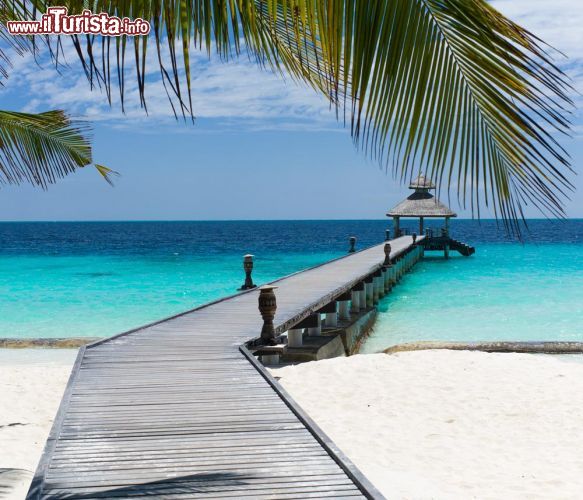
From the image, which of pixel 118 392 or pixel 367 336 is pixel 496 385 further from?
pixel 367 336

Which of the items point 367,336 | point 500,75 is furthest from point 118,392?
point 367,336

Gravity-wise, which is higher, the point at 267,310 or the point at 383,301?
the point at 267,310

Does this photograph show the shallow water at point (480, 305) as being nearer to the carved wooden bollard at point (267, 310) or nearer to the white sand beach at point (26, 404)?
the carved wooden bollard at point (267, 310)

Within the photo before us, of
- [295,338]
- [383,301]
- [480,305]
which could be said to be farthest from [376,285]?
[295,338]

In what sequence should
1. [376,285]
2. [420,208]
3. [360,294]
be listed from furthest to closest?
[420,208] < [376,285] < [360,294]

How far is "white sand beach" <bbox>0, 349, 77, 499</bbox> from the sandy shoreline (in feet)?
0.06

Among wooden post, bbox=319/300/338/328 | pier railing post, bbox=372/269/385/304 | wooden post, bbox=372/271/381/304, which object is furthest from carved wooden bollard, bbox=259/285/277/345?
pier railing post, bbox=372/269/385/304

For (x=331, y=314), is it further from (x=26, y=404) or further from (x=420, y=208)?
(x=420, y=208)

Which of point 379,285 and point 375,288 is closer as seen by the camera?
point 375,288

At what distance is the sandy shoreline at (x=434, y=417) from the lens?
607 centimetres

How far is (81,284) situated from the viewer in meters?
36.8

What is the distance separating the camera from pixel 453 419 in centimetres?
820

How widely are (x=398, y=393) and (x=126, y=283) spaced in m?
29.8

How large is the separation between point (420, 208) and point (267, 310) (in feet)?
113
